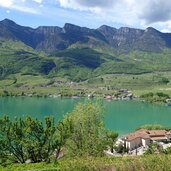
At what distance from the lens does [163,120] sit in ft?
395

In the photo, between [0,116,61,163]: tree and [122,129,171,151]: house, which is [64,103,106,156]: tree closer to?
[0,116,61,163]: tree

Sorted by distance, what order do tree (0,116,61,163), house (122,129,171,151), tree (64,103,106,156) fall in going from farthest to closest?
house (122,129,171,151)
tree (64,103,106,156)
tree (0,116,61,163)

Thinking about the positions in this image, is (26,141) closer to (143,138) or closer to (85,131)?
(85,131)

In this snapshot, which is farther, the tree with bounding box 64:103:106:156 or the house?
the house

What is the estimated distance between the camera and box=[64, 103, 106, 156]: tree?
102ft

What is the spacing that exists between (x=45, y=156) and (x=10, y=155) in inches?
127

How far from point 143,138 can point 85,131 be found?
45.3m

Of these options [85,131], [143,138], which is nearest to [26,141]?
[85,131]

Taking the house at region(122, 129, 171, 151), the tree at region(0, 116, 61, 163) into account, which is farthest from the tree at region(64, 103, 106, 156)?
the house at region(122, 129, 171, 151)

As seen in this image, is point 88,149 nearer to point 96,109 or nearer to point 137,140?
point 96,109

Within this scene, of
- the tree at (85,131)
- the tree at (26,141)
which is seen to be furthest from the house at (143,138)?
the tree at (26,141)

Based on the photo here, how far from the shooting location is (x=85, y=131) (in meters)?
32.0

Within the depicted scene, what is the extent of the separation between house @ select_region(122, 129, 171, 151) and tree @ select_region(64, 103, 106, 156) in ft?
130

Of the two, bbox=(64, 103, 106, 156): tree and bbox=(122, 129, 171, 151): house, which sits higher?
bbox=(64, 103, 106, 156): tree
